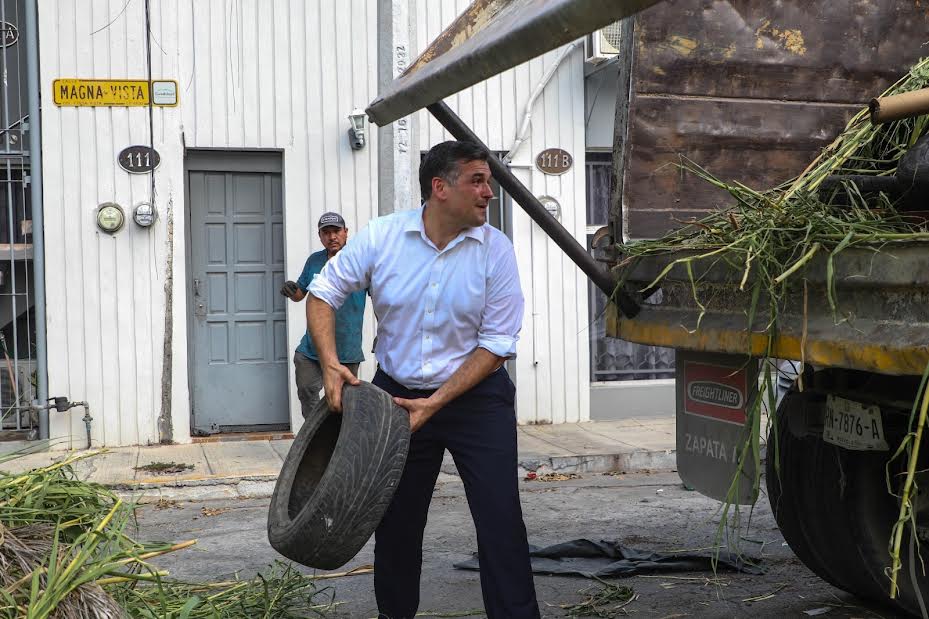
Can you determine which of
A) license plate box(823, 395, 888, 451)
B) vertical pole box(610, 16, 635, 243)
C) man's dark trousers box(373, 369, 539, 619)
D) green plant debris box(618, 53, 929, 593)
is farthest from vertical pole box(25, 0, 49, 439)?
license plate box(823, 395, 888, 451)

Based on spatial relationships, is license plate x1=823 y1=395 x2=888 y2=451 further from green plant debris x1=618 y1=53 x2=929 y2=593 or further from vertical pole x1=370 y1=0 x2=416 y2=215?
vertical pole x1=370 y1=0 x2=416 y2=215

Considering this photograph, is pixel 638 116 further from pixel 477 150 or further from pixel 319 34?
pixel 319 34

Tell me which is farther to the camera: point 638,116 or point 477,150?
point 638,116

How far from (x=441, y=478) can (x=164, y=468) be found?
2.10m

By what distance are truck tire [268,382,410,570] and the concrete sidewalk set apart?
13.8 ft

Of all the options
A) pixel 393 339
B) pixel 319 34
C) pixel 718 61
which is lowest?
pixel 393 339

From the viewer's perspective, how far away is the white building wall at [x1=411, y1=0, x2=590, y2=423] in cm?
1053

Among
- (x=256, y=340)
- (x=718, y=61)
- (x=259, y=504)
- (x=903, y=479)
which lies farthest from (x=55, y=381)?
(x=903, y=479)

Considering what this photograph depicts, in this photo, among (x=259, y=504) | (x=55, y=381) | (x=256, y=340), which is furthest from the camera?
(x=256, y=340)

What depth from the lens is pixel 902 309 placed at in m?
3.08

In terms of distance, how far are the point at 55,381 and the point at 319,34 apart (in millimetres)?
3682

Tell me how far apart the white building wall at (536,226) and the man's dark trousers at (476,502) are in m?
6.32

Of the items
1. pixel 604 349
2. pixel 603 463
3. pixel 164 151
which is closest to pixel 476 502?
pixel 603 463

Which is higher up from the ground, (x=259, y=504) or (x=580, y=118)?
(x=580, y=118)
